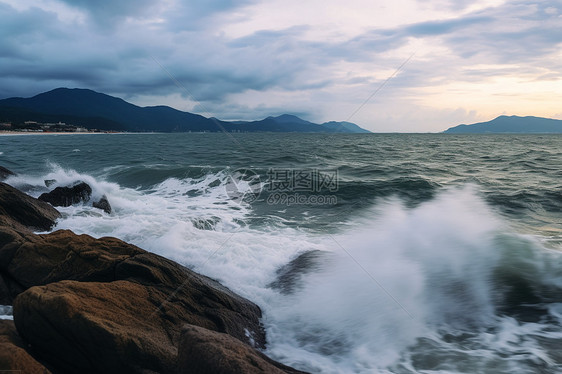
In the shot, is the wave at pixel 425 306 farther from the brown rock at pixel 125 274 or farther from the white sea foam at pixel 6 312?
the white sea foam at pixel 6 312

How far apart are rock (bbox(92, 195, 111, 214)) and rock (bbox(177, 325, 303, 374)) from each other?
921 cm

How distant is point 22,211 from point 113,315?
21.6ft

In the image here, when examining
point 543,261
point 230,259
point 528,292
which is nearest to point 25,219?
point 230,259

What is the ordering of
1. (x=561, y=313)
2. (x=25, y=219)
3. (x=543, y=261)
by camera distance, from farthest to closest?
(x=25, y=219) → (x=543, y=261) → (x=561, y=313)

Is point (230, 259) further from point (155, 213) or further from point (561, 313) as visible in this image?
point (561, 313)

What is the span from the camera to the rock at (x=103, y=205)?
11.3 meters

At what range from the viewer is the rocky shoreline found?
3.26 m

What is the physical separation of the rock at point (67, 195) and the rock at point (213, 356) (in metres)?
10.4

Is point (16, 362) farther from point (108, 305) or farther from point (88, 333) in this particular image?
point (108, 305)

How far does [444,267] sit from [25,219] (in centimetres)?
979

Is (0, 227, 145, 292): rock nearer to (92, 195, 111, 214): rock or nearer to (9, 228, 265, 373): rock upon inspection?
(9, 228, 265, 373): rock

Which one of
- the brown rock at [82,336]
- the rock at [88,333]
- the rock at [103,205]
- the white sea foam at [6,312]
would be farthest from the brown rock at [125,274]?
the rock at [103,205]

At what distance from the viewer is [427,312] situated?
18.7 feet

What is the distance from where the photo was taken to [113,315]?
370 centimetres
